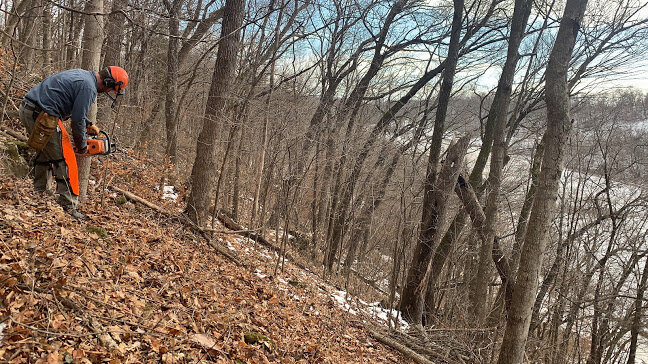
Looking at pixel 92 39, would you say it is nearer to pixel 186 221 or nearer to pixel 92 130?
pixel 92 130

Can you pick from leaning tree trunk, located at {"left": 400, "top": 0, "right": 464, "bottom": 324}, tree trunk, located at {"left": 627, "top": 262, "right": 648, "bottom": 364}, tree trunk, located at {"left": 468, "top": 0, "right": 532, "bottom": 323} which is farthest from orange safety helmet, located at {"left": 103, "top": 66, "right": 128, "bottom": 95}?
tree trunk, located at {"left": 627, "top": 262, "right": 648, "bottom": 364}

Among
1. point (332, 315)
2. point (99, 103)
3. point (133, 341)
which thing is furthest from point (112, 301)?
point (99, 103)

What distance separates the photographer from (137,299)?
12.2ft

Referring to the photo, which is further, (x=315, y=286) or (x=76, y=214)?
(x=315, y=286)

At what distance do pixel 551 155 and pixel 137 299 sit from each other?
5.03 meters

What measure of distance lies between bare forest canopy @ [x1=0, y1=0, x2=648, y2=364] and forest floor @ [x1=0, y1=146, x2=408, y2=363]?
1.43 metres

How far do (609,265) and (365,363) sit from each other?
411 inches

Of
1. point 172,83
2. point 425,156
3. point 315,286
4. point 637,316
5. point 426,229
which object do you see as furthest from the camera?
Answer: point 425,156

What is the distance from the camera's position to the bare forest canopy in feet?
22.9

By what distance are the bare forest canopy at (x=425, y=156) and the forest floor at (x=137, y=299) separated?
4.68ft

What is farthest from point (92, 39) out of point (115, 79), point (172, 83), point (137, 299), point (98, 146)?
point (172, 83)

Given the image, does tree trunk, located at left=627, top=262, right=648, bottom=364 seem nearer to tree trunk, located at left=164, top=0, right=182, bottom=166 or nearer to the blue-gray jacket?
the blue-gray jacket

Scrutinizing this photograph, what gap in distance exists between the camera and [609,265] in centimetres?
1193

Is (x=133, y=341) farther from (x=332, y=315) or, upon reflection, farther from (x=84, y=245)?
(x=332, y=315)
